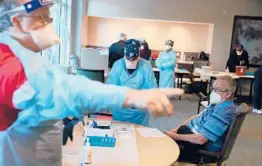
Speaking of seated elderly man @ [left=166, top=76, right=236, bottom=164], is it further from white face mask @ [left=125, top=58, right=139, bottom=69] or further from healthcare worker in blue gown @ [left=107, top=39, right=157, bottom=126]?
white face mask @ [left=125, top=58, right=139, bottom=69]

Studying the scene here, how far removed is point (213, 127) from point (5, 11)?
208cm

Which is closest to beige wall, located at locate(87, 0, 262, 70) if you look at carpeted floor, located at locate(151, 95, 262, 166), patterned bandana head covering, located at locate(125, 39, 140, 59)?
carpeted floor, located at locate(151, 95, 262, 166)

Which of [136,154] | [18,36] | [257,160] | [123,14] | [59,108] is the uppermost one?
[123,14]

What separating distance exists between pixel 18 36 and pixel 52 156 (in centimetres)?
34

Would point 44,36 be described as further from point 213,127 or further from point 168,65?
point 168,65

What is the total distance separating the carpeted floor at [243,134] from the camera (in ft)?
13.3

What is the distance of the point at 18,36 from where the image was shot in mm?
824

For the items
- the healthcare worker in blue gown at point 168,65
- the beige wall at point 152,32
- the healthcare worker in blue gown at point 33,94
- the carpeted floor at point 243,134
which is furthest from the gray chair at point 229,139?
the beige wall at point 152,32

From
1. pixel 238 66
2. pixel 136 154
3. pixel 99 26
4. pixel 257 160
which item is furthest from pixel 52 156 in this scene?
pixel 99 26

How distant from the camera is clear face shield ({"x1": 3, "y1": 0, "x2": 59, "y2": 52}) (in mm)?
812

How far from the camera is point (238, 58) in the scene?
7914mm

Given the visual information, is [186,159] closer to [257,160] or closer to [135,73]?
[135,73]

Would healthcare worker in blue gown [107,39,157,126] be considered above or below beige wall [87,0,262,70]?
below

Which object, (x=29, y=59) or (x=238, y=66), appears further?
(x=238, y=66)
